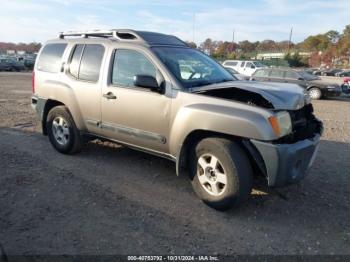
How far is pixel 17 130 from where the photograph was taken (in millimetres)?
8023

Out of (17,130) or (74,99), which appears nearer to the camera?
(74,99)

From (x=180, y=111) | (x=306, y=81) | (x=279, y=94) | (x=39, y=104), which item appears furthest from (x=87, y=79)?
(x=306, y=81)

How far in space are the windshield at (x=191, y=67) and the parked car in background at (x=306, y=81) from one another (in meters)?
12.9

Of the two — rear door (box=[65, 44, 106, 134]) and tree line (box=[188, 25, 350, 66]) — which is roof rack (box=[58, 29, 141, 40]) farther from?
tree line (box=[188, 25, 350, 66])

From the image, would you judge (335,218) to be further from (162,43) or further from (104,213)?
(162,43)

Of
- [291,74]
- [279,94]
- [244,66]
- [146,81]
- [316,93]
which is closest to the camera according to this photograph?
[279,94]

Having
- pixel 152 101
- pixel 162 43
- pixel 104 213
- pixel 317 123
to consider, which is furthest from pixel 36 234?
pixel 317 123

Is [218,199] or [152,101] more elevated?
[152,101]

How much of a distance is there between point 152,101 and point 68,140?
82.8 inches

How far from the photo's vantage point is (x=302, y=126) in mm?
4375

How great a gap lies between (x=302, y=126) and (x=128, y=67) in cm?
243

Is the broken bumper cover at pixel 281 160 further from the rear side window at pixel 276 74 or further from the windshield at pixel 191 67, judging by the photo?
the rear side window at pixel 276 74

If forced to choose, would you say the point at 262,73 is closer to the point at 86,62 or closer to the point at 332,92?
the point at 332,92

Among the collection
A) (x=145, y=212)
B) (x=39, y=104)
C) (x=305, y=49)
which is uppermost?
(x=305, y=49)
